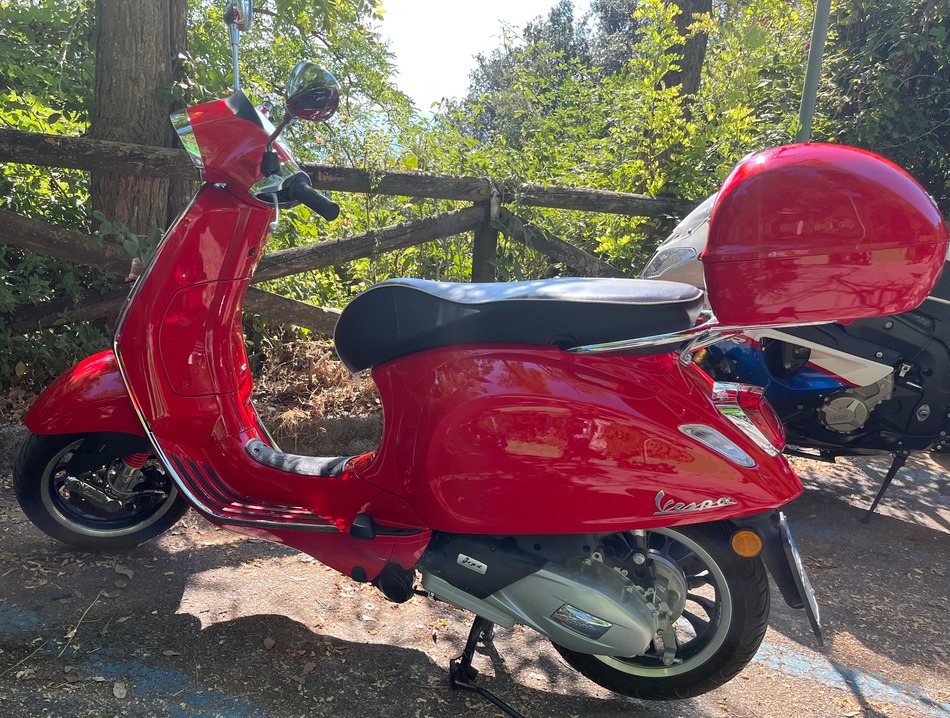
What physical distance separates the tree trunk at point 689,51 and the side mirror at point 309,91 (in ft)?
13.8

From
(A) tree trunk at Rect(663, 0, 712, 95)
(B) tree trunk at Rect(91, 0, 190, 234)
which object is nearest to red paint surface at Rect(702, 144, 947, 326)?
(B) tree trunk at Rect(91, 0, 190, 234)

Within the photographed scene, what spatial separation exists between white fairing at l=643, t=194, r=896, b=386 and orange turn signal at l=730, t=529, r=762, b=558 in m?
1.01

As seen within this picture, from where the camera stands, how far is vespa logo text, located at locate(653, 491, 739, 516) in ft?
6.04

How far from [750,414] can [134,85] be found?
3307 millimetres

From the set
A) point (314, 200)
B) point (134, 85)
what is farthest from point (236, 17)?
point (134, 85)

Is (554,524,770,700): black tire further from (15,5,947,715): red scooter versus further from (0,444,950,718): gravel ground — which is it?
(0,444,950,718): gravel ground

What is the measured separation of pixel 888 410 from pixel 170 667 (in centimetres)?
306

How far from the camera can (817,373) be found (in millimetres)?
3332

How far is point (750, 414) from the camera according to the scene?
194 centimetres

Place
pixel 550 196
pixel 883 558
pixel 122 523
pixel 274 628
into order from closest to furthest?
pixel 274 628, pixel 122 523, pixel 883 558, pixel 550 196

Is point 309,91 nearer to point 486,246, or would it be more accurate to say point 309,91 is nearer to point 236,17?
point 236,17

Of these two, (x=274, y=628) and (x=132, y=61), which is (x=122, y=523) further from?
Result: (x=132, y=61)

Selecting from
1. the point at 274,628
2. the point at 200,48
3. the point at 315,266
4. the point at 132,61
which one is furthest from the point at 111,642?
the point at 200,48

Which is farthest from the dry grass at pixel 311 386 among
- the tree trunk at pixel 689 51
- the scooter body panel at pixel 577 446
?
the tree trunk at pixel 689 51
